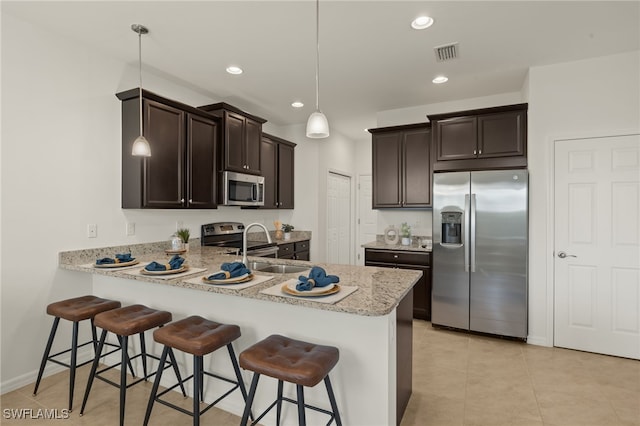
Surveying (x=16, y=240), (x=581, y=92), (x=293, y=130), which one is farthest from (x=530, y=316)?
(x=16, y=240)

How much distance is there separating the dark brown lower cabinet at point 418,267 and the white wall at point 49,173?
2.79 metres

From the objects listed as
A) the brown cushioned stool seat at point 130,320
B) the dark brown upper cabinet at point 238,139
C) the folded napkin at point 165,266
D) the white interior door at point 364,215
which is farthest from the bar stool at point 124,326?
the white interior door at point 364,215

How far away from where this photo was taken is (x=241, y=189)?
13.3ft

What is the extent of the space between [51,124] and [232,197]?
1.75 metres

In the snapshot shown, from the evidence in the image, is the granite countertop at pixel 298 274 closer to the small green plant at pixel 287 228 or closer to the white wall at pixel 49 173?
the white wall at pixel 49 173

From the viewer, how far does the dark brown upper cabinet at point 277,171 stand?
4785mm

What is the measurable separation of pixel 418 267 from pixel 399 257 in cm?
25

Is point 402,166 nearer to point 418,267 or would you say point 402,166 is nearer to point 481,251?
point 418,267

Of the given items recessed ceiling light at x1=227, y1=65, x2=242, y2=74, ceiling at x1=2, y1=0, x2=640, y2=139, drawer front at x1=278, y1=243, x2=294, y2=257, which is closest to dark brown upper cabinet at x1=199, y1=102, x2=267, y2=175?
ceiling at x1=2, y1=0, x2=640, y2=139

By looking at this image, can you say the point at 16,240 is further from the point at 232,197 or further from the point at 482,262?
the point at 482,262

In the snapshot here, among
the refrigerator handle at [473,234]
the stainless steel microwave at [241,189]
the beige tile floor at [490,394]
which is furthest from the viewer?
the stainless steel microwave at [241,189]

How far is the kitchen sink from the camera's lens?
2.60 metres

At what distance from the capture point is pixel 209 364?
225cm

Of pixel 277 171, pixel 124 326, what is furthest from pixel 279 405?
pixel 277 171
